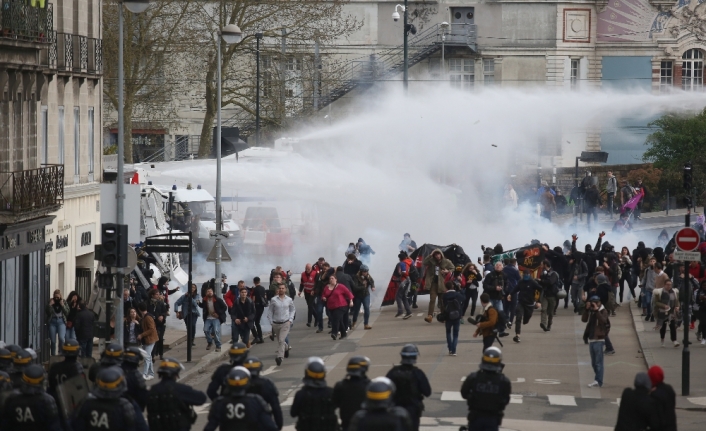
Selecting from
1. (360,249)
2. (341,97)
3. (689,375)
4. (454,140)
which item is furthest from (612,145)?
(689,375)

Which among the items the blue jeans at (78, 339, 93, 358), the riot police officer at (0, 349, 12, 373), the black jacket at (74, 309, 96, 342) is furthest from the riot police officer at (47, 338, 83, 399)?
the blue jeans at (78, 339, 93, 358)

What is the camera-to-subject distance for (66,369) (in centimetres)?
1427

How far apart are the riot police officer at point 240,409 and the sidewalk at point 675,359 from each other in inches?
343

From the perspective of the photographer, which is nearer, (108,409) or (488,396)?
(108,409)

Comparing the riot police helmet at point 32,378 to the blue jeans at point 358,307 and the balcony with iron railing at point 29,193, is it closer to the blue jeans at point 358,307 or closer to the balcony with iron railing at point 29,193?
the balcony with iron railing at point 29,193

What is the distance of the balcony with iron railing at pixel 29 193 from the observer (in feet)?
71.1

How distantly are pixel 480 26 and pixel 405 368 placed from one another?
54350mm

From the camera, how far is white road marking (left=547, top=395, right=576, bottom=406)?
18688 millimetres

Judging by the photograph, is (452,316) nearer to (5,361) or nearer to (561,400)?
(561,400)

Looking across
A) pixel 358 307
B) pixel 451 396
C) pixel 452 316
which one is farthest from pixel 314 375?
pixel 358 307

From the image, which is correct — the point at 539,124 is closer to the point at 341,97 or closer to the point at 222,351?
the point at 341,97

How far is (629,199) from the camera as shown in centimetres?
4434

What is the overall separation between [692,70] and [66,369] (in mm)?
57843

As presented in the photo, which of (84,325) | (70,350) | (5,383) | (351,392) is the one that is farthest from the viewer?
(84,325)
